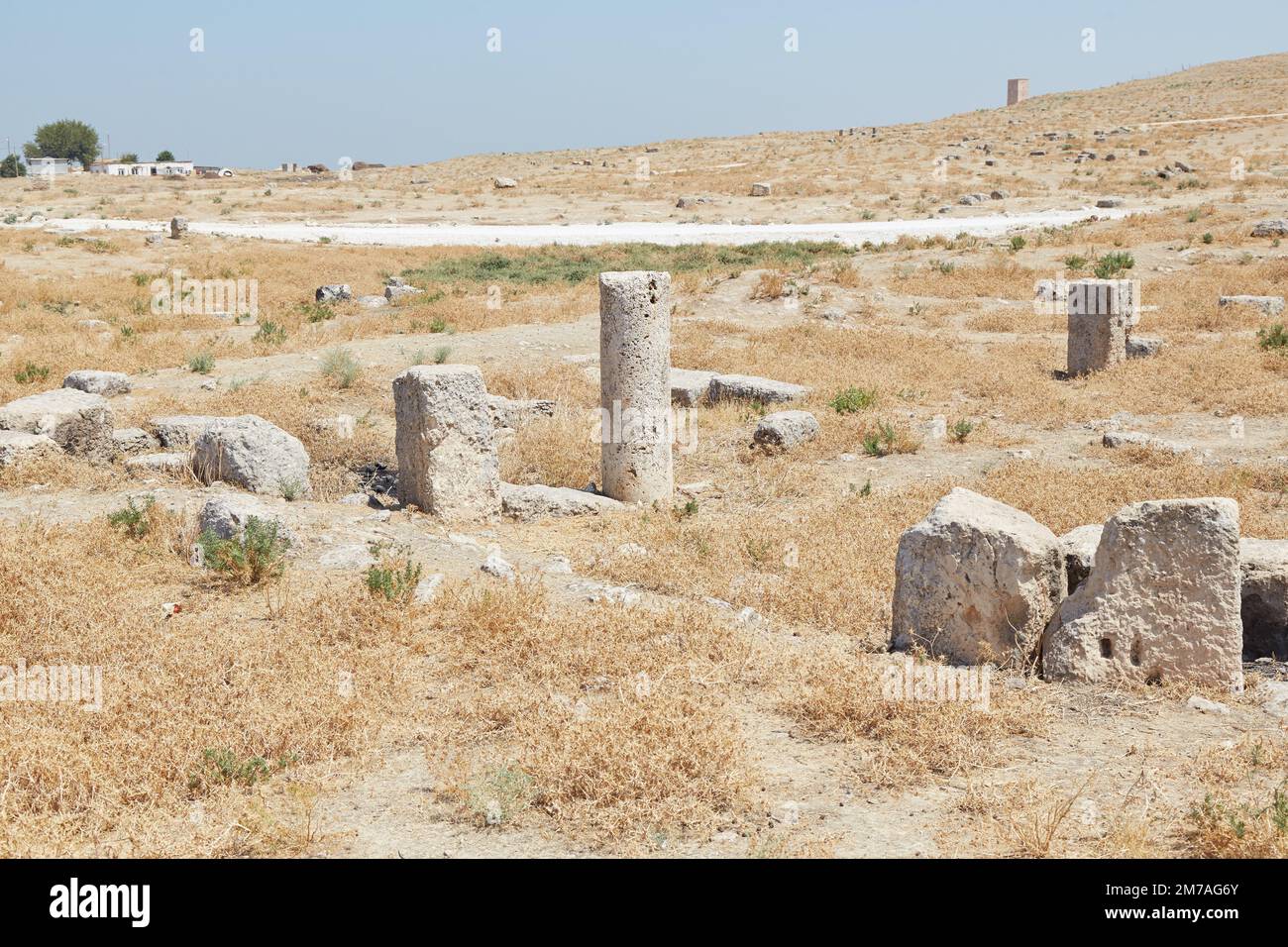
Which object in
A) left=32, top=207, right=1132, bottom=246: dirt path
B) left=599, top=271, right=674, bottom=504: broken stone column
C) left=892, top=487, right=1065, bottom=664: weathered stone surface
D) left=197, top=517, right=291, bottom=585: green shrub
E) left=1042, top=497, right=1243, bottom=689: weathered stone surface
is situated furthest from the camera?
left=32, top=207, right=1132, bottom=246: dirt path

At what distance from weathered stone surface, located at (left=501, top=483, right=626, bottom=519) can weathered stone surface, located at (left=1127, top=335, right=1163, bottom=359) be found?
900 cm

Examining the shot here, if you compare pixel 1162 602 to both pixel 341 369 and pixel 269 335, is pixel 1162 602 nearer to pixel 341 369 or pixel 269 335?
pixel 341 369

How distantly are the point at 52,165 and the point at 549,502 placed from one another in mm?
73880

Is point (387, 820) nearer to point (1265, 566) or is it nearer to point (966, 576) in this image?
point (966, 576)

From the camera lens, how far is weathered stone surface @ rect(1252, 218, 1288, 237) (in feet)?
74.8

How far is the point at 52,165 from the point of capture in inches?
2768

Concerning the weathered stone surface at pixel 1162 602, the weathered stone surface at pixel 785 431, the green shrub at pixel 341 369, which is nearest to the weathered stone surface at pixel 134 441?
the green shrub at pixel 341 369

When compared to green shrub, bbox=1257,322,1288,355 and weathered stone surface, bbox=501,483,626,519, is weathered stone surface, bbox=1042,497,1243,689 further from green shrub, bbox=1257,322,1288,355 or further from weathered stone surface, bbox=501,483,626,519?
green shrub, bbox=1257,322,1288,355

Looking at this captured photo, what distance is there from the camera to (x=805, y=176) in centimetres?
5016

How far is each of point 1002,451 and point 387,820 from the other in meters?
8.45

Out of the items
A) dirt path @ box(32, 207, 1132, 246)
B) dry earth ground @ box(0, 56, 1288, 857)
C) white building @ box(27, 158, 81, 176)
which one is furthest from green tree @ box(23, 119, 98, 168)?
dry earth ground @ box(0, 56, 1288, 857)

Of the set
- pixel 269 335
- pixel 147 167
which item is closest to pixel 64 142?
pixel 147 167
